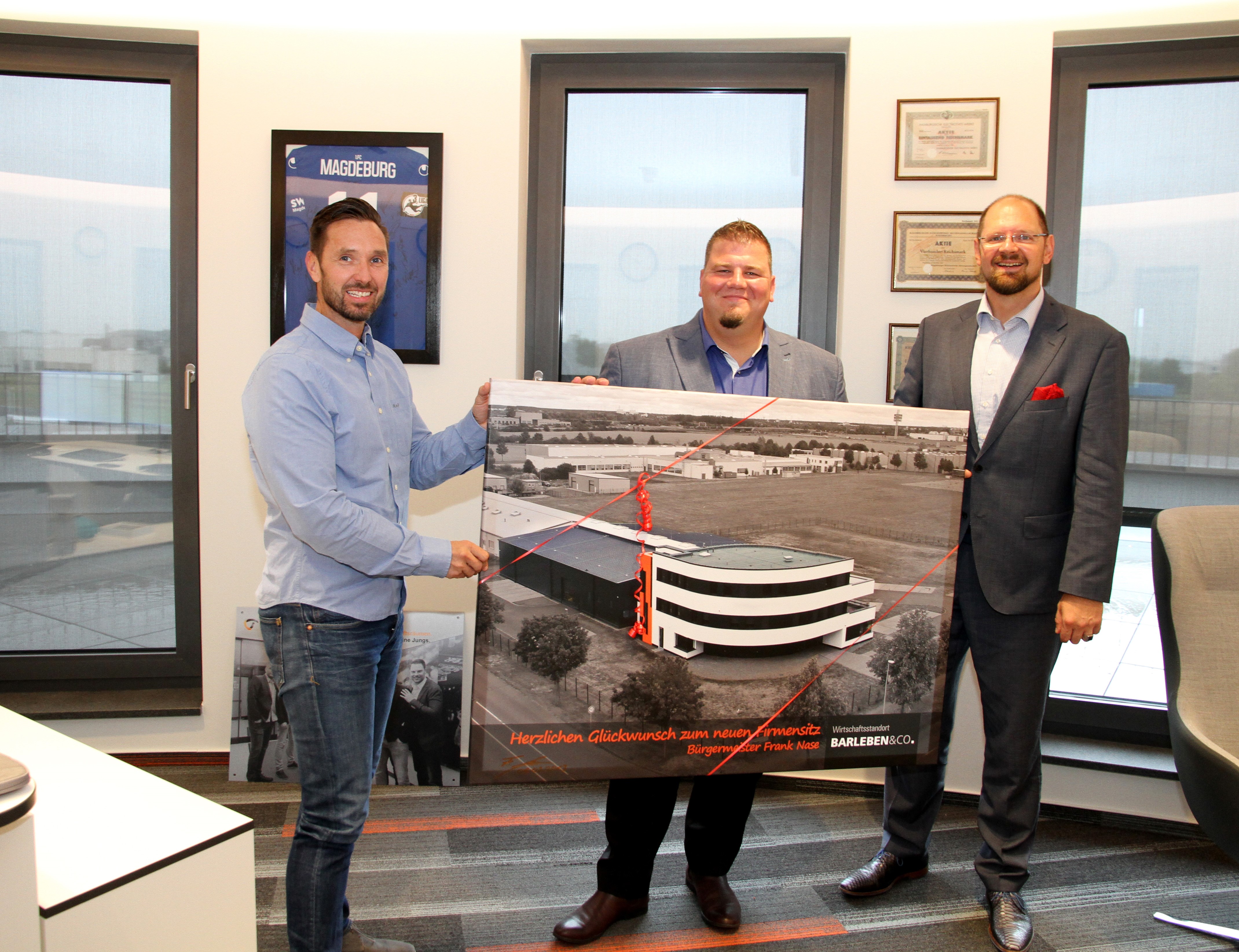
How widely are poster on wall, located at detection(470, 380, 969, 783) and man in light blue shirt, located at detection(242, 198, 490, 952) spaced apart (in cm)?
18

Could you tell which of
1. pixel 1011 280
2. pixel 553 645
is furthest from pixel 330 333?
pixel 1011 280

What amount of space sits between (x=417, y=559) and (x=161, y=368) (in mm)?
1939

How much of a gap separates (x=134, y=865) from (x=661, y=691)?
90 cm

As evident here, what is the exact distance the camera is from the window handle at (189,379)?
2.83 meters

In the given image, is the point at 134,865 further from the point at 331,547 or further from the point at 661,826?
the point at 661,826

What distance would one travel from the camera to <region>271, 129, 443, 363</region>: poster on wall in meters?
2.67

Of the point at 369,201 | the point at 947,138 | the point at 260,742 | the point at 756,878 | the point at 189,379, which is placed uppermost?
the point at 947,138

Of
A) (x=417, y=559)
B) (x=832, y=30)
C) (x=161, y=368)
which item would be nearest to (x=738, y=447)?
(x=417, y=559)

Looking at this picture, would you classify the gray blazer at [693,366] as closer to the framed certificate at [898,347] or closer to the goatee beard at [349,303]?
the goatee beard at [349,303]

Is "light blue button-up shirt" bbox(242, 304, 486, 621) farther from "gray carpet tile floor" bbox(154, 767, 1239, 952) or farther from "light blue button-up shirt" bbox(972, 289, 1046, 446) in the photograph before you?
"light blue button-up shirt" bbox(972, 289, 1046, 446)

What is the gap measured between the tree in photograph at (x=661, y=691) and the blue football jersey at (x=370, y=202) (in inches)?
65.0

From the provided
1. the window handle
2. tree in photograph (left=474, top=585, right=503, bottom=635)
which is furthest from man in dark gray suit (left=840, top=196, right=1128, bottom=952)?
the window handle

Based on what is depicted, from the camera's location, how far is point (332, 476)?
1493mm

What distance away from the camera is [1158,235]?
266 cm
